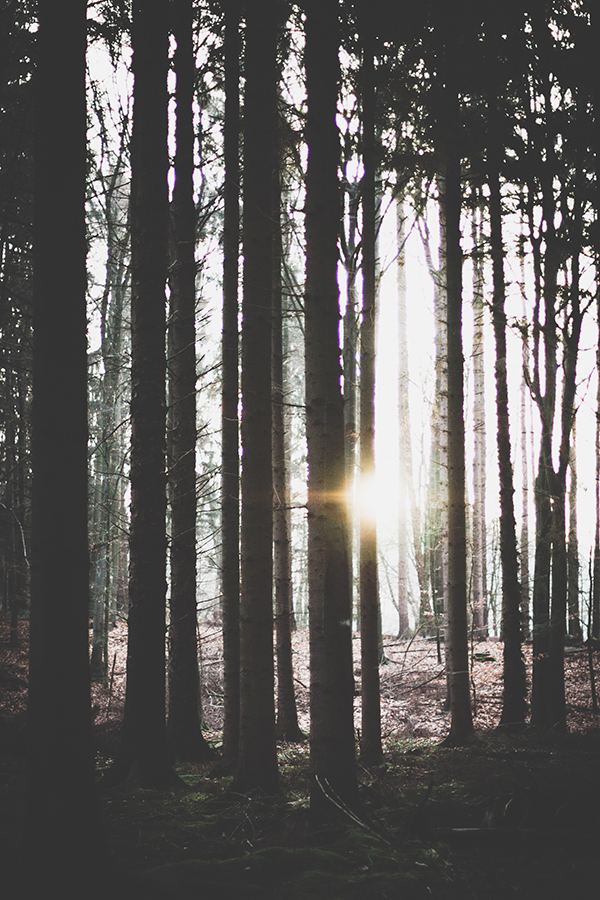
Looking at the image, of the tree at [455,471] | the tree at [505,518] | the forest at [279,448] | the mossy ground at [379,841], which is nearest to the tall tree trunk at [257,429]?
the forest at [279,448]

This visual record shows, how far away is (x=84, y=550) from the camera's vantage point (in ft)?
11.3

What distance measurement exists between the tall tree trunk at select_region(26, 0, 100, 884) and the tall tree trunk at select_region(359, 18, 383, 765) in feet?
15.0

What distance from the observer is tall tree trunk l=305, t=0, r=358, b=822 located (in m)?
4.66

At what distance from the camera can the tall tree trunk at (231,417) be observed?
731 cm

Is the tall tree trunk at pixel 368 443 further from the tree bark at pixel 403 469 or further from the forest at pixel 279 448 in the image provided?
the tree bark at pixel 403 469

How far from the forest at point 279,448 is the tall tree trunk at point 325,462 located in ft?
0.07

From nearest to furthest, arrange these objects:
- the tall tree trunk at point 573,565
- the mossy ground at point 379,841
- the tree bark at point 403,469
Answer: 1. the mossy ground at point 379,841
2. the tall tree trunk at point 573,565
3. the tree bark at point 403,469

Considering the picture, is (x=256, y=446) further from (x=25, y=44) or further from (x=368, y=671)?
(x=25, y=44)

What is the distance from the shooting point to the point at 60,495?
3.37 metres

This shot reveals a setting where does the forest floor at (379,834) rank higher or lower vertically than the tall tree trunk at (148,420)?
lower

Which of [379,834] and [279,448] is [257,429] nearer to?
[279,448]

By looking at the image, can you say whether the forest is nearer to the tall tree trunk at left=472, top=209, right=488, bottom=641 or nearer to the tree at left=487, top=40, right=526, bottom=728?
the tree at left=487, top=40, right=526, bottom=728

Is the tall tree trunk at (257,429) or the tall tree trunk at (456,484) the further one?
the tall tree trunk at (456,484)

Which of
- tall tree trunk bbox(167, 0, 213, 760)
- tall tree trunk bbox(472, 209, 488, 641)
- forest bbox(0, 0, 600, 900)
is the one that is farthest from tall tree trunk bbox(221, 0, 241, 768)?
tall tree trunk bbox(472, 209, 488, 641)
